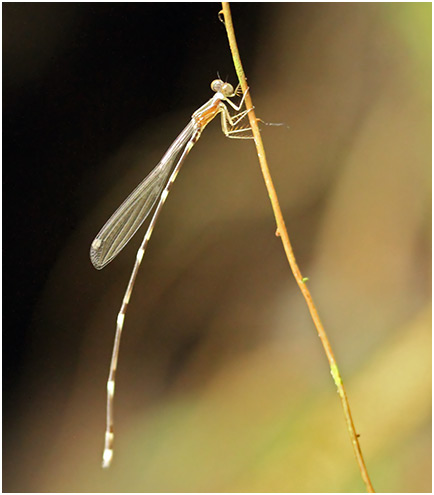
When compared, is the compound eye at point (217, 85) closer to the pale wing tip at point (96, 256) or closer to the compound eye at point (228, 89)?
the compound eye at point (228, 89)

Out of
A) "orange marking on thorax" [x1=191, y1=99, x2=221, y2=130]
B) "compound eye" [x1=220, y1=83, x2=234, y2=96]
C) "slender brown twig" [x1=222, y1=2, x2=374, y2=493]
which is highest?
"compound eye" [x1=220, y1=83, x2=234, y2=96]

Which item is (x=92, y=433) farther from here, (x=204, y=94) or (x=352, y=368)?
(x=204, y=94)

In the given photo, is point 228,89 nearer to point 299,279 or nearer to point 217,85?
point 217,85

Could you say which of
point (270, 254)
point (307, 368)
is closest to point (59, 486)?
point (307, 368)

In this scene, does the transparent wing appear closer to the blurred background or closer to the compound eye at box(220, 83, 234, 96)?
the blurred background

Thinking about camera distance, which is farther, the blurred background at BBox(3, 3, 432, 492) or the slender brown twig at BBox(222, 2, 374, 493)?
the blurred background at BBox(3, 3, 432, 492)

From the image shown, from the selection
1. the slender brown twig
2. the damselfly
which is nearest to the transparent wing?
the damselfly
